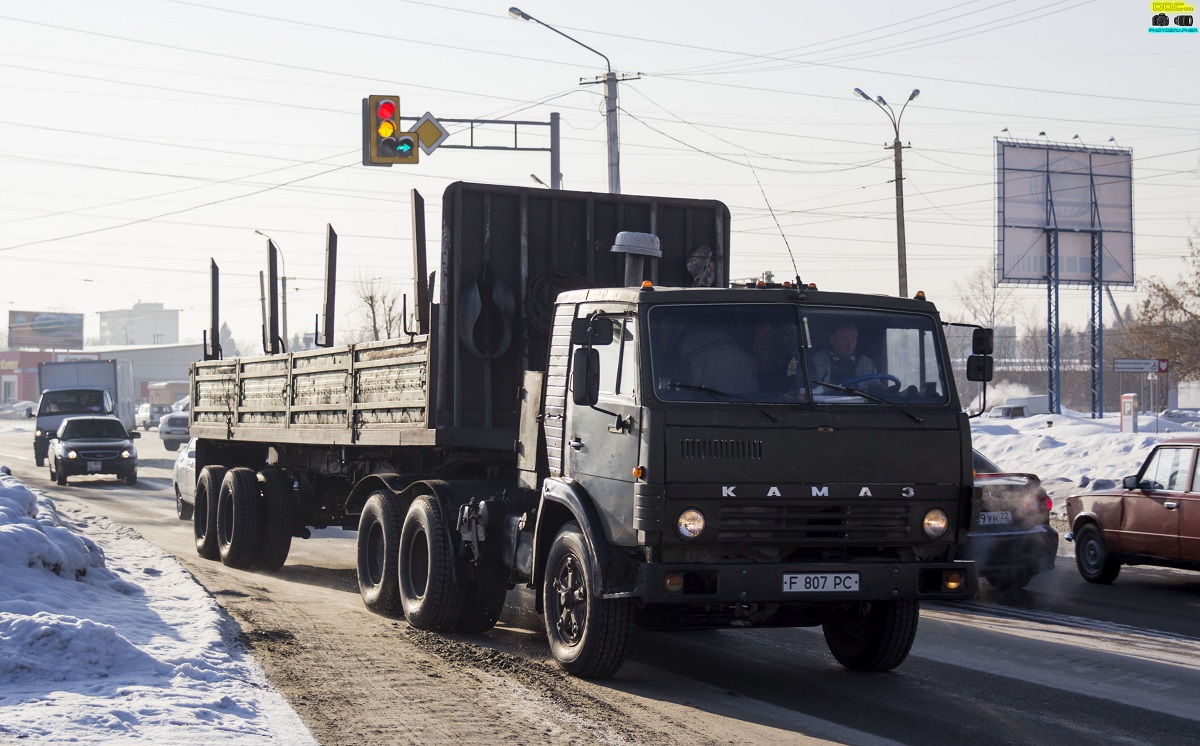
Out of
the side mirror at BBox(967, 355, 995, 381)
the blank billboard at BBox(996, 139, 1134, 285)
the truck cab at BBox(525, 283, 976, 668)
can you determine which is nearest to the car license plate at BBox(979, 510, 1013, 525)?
the side mirror at BBox(967, 355, 995, 381)

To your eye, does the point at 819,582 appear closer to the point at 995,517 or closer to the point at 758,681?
the point at 758,681

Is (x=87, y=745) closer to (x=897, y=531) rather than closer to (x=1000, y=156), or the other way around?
(x=897, y=531)

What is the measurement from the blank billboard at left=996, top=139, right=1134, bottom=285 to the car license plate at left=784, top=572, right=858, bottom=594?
4220cm

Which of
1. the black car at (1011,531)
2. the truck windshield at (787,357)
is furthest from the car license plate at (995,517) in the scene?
the truck windshield at (787,357)

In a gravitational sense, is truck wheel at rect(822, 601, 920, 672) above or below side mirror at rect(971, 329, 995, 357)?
below

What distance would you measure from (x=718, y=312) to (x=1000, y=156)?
42.4 meters

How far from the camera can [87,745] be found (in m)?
5.80

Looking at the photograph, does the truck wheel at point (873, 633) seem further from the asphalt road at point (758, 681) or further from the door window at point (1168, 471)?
the door window at point (1168, 471)

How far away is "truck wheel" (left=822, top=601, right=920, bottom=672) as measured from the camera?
8.21m

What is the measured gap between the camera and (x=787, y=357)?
302 inches

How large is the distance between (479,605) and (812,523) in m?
3.35

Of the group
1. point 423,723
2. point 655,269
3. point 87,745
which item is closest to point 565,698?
point 423,723

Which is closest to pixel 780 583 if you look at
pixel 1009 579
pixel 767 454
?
pixel 767 454

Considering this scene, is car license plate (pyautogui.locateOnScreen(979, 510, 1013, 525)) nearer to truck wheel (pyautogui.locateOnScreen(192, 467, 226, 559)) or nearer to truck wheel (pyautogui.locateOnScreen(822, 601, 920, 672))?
truck wheel (pyautogui.locateOnScreen(822, 601, 920, 672))
